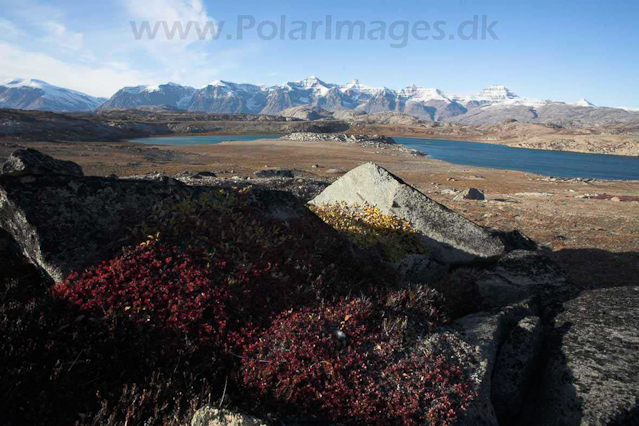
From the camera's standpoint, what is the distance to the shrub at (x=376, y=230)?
32.6 ft

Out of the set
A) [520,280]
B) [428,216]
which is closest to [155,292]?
[520,280]

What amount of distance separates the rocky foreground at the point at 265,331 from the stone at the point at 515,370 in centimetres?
3

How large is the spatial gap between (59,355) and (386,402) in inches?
172

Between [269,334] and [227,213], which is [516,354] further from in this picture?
[227,213]

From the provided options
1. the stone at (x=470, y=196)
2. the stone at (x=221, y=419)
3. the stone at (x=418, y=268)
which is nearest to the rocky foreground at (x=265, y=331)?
the stone at (x=221, y=419)

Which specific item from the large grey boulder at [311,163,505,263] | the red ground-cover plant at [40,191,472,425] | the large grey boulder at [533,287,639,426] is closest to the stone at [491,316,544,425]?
the large grey boulder at [533,287,639,426]

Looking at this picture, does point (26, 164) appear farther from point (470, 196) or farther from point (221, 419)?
point (470, 196)

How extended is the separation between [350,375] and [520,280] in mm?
6768

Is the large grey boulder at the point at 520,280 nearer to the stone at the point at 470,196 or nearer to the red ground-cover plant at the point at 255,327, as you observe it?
the red ground-cover plant at the point at 255,327

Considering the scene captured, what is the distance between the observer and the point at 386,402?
4602 millimetres

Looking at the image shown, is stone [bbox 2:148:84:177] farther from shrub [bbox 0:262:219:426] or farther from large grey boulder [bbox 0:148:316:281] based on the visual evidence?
shrub [bbox 0:262:219:426]

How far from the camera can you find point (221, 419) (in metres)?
4.03

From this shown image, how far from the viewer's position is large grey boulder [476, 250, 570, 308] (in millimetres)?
8719

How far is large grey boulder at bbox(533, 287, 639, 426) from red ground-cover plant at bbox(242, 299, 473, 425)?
62.9 inches
